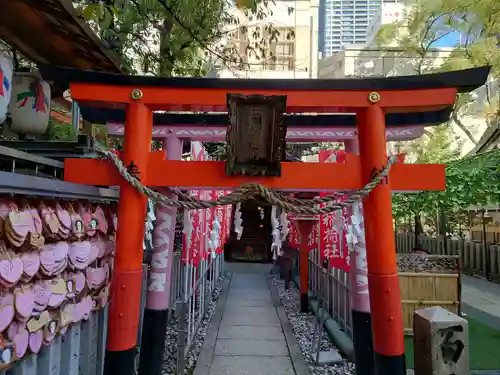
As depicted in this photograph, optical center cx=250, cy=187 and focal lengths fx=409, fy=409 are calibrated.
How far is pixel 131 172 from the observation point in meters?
3.44

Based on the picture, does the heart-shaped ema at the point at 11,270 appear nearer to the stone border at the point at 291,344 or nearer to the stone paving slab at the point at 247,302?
the stone border at the point at 291,344

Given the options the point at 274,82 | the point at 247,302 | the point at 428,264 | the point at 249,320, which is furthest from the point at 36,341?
the point at 247,302

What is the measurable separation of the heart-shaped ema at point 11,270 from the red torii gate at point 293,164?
0.87 metres

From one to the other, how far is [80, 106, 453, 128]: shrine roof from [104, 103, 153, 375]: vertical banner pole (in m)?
1.52

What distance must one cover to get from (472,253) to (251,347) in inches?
521

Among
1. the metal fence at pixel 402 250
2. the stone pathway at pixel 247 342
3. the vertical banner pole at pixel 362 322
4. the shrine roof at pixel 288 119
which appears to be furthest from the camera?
the metal fence at pixel 402 250

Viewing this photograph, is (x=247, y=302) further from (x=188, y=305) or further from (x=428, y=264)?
(x=188, y=305)

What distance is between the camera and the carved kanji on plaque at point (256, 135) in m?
3.32

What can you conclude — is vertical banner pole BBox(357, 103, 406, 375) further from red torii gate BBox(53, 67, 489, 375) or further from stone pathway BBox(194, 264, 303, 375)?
stone pathway BBox(194, 264, 303, 375)

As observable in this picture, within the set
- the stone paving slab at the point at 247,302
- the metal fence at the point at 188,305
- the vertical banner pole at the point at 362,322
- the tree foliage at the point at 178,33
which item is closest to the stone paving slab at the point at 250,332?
the metal fence at the point at 188,305

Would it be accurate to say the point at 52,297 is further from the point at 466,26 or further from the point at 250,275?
the point at 466,26

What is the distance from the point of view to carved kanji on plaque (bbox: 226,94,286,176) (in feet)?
10.9

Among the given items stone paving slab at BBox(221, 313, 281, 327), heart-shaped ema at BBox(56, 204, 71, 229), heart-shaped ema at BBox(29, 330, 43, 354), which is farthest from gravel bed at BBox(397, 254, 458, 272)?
heart-shaped ema at BBox(29, 330, 43, 354)

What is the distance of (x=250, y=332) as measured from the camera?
28.2 ft
